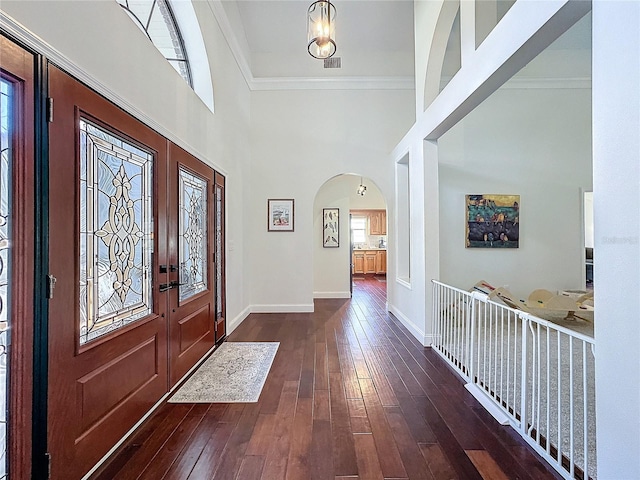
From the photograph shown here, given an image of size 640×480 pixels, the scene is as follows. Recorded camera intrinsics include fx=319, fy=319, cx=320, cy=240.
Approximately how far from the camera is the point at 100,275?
1873mm

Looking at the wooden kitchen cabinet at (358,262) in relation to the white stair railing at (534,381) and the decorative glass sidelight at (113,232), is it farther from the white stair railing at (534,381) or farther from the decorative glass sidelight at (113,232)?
the decorative glass sidelight at (113,232)

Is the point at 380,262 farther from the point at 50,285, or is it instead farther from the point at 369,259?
the point at 50,285

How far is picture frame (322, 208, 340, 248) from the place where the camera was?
7.30 meters

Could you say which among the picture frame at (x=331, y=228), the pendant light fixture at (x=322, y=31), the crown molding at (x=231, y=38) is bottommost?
the picture frame at (x=331, y=228)

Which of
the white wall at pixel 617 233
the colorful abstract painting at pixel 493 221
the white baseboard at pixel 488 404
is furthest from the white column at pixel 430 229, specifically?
the white wall at pixel 617 233

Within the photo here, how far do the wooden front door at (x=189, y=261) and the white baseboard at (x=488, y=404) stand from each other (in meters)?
2.51

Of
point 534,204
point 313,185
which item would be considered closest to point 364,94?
point 313,185

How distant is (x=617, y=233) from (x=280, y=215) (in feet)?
15.8

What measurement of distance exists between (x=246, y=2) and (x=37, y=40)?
14.1ft

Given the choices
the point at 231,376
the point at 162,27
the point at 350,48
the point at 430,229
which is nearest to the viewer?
the point at 231,376

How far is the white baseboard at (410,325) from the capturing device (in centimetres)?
394

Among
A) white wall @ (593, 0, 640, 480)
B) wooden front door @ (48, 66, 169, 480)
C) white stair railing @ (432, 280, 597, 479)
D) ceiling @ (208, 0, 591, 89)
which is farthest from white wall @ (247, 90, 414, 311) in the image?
white wall @ (593, 0, 640, 480)

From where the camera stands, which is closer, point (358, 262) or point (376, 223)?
point (358, 262)

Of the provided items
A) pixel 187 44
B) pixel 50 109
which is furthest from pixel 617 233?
pixel 187 44
